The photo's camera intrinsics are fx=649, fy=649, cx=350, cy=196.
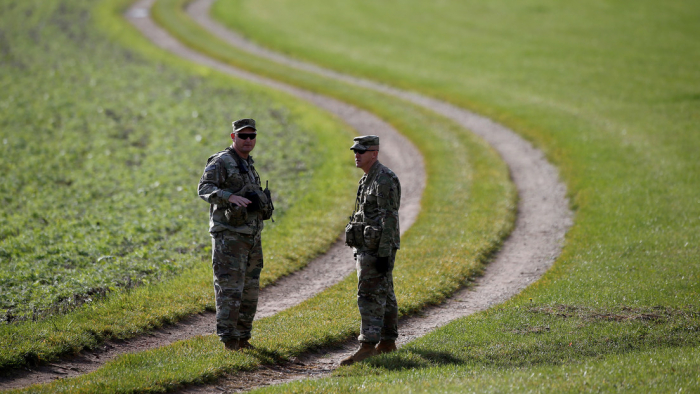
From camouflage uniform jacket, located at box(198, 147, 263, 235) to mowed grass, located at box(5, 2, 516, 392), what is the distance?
2.16 metres

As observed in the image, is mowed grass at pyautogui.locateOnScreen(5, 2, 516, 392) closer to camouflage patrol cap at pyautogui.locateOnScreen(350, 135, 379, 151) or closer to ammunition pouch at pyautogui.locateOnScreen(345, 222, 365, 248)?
ammunition pouch at pyautogui.locateOnScreen(345, 222, 365, 248)

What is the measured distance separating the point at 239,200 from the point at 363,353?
3.34 m

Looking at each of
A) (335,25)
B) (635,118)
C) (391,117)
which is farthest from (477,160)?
(335,25)

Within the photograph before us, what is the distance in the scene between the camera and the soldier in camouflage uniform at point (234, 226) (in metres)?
11.0

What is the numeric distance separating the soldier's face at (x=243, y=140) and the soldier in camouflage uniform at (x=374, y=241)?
183 centimetres

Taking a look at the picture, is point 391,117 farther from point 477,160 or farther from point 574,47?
point 574,47

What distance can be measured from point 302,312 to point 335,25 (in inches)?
1817

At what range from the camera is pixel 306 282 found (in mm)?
16297

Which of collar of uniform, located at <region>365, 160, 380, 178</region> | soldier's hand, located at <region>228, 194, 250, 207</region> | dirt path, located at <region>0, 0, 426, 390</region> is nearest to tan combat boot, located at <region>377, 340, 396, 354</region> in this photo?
collar of uniform, located at <region>365, 160, 380, 178</region>

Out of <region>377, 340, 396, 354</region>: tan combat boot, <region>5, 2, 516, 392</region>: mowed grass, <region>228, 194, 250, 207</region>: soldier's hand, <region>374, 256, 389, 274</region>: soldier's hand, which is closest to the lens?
<region>5, 2, 516, 392</region>: mowed grass

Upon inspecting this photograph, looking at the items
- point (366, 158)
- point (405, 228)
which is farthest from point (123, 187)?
point (366, 158)

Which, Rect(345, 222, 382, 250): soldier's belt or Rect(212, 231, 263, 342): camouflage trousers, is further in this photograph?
Rect(212, 231, 263, 342): camouflage trousers

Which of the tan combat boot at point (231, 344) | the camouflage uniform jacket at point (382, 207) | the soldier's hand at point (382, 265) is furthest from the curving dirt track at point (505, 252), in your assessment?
the camouflage uniform jacket at point (382, 207)

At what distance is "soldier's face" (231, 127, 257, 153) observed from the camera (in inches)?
442
